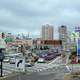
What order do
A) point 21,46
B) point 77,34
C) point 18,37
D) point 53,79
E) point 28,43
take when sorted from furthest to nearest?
point 28,43 → point 21,46 → point 18,37 → point 77,34 → point 53,79

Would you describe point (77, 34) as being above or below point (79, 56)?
above

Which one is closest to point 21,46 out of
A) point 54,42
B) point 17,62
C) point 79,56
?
point 54,42

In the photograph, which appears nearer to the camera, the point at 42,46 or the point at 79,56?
the point at 79,56

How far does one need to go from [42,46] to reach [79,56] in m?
57.9

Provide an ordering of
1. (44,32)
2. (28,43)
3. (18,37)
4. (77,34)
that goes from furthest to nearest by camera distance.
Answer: (44,32) → (28,43) → (18,37) → (77,34)

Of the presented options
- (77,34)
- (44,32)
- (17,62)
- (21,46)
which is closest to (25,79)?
(17,62)

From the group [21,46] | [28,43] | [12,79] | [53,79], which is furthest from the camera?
[28,43]

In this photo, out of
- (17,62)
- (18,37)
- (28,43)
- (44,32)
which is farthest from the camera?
(44,32)

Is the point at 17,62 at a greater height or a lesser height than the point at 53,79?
greater

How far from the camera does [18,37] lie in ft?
340

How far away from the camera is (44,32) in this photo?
171625 millimetres

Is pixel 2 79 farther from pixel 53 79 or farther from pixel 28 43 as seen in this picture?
pixel 28 43

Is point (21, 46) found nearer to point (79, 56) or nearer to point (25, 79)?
point (79, 56)

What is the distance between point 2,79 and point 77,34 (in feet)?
111
